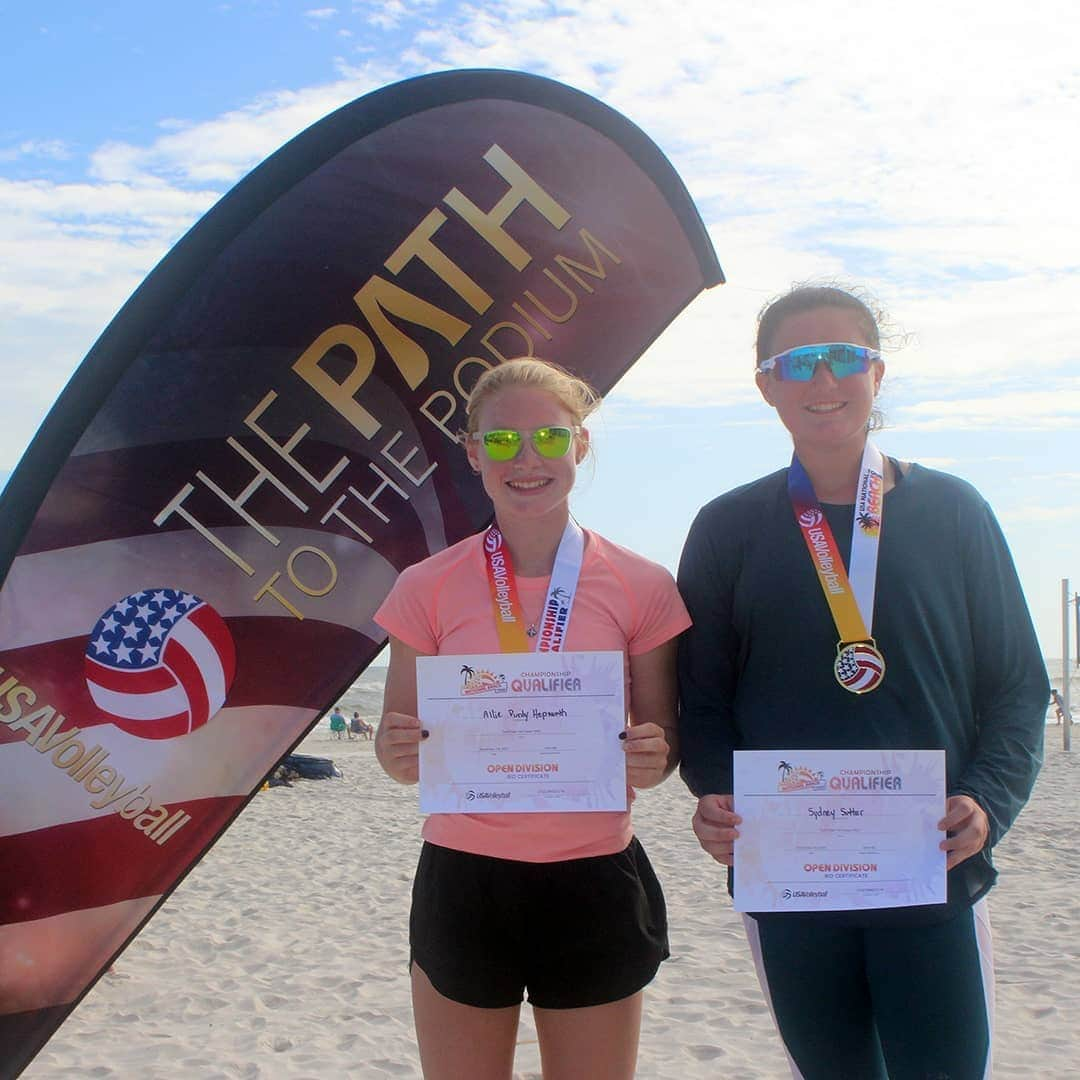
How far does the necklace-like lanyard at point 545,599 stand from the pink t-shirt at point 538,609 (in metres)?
0.02

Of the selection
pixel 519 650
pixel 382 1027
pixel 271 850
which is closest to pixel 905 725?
pixel 519 650

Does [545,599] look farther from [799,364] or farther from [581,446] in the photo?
[799,364]

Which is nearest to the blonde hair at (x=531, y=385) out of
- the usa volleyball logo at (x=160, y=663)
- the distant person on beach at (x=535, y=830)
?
the distant person on beach at (x=535, y=830)

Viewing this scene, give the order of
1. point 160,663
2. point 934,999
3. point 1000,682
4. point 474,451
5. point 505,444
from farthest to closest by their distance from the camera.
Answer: point 160,663
point 474,451
point 505,444
point 1000,682
point 934,999

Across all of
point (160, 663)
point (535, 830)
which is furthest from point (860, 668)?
point (160, 663)

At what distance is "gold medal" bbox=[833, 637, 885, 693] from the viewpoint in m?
2.31

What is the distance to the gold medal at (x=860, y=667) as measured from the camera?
91.0 inches

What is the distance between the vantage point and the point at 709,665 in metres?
2.47

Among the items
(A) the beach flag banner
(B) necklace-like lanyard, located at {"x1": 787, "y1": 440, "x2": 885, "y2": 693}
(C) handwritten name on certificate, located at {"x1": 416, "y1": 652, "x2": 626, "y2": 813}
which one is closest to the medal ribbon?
(B) necklace-like lanyard, located at {"x1": 787, "y1": 440, "x2": 885, "y2": 693}

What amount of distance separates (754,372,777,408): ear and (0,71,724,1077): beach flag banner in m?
1.92

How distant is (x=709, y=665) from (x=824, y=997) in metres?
0.75

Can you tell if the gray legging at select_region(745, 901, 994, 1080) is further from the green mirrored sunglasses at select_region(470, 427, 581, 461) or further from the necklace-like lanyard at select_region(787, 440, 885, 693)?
the green mirrored sunglasses at select_region(470, 427, 581, 461)

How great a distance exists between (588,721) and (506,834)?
318 millimetres

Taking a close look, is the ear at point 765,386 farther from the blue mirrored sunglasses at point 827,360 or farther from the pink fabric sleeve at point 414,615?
the pink fabric sleeve at point 414,615
